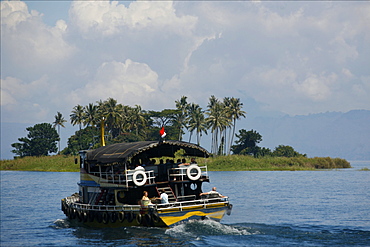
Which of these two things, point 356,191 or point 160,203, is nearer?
point 160,203

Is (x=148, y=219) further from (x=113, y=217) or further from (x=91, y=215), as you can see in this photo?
(x=91, y=215)

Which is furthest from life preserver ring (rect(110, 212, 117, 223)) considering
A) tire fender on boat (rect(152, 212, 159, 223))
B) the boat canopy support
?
tire fender on boat (rect(152, 212, 159, 223))

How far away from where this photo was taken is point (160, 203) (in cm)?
2708

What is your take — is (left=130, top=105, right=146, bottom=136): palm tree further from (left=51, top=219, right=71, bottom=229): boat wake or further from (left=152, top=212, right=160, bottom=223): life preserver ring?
(left=152, top=212, right=160, bottom=223): life preserver ring

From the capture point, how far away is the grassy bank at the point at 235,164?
8731 centimetres

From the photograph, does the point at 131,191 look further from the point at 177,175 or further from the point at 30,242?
the point at 30,242

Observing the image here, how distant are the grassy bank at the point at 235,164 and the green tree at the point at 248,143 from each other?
19.8 metres

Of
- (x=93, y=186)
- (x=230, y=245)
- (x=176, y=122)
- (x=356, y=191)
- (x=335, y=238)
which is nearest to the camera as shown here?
(x=230, y=245)

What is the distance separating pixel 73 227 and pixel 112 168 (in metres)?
5.08

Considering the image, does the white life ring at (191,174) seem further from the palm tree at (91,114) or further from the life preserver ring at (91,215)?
the palm tree at (91,114)

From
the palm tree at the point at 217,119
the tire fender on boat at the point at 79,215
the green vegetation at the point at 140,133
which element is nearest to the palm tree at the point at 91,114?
A: the green vegetation at the point at 140,133

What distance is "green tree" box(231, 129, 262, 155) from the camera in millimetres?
113062

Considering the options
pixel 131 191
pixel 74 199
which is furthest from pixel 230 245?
pixel 74 199

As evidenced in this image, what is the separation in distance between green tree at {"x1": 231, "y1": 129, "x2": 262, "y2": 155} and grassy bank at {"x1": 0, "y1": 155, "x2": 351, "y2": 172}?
19762mm
